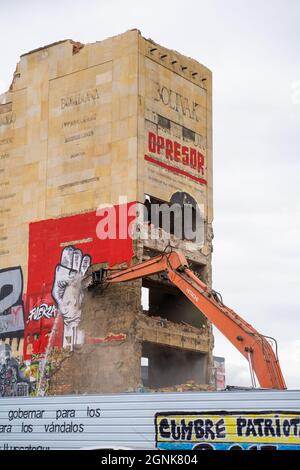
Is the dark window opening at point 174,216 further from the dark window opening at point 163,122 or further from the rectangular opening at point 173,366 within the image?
the rectangular opening at point 173,366

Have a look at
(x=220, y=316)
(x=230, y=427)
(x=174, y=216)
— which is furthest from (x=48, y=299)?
(x=230, y=427)

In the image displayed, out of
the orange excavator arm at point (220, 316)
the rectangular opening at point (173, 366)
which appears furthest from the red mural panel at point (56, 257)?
the rectangular opening at point (173, 366)

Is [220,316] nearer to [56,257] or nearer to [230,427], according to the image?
[56,257]

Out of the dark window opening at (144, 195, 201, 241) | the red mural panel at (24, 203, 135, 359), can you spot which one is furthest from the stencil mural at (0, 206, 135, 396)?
the dark window opening at (144, 195, 201, 241)

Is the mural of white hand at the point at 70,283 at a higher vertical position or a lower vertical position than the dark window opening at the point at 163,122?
lower

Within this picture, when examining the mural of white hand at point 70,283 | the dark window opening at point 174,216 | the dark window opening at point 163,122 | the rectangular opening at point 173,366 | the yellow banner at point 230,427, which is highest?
the dark window opening at point 163,122

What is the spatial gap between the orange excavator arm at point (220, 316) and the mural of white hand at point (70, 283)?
2.29m

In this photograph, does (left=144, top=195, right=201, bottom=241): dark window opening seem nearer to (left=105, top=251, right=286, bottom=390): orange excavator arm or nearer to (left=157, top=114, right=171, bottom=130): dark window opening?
(left=105, top=251, right=286, bottom=390): orange excavator arm

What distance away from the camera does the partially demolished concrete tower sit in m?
46.0

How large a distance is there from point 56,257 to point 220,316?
13897mm

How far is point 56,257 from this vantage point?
49031 mm

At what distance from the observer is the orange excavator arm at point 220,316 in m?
35.1

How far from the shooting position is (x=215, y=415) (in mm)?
19672

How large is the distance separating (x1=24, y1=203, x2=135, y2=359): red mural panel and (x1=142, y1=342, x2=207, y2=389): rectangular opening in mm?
5963
